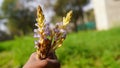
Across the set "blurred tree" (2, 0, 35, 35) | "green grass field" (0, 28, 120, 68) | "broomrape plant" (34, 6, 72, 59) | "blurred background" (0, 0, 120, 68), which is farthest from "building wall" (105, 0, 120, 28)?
"broomrape plant" (34, 6, 72, 59)

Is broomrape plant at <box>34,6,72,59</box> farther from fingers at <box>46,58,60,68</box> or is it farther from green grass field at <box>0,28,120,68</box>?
green grass field at <box>0,28,120,68</box>

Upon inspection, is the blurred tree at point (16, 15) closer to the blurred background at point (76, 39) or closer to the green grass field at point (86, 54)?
the blurred background at point (76, 39)

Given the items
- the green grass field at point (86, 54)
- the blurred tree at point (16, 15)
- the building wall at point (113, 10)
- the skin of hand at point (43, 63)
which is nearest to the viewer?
the skin of hand at point (43, 63)

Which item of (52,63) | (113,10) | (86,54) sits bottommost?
(86,54)

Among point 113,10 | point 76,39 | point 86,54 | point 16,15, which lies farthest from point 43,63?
point 16,15

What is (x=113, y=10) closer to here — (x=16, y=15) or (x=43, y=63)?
(x=16, y=15)

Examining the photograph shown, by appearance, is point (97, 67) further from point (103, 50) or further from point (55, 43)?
point (55, 43)

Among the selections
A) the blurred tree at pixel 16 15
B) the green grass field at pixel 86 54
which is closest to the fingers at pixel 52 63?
the green grass field at pixel 86 54
